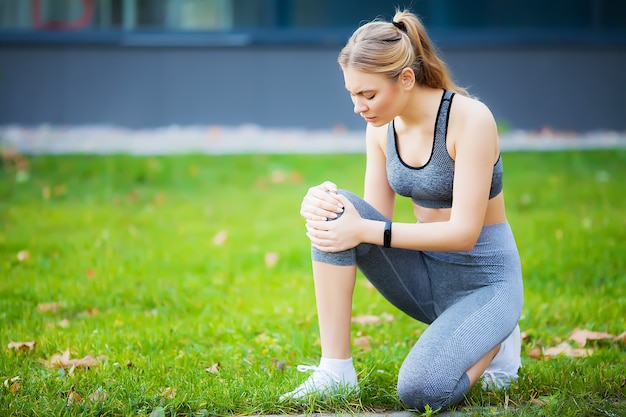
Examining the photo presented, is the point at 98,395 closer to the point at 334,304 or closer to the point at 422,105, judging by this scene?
the point at 334,304

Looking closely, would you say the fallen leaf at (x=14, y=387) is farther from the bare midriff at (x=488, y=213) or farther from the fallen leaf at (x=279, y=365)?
the bare midriff at (x=488, y=213)

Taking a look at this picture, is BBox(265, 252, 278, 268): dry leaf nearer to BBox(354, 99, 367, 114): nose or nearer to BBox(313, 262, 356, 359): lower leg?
BBox(313, 262, 356, 359): lower leg

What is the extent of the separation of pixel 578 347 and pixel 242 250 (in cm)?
234

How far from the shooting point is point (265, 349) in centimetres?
345

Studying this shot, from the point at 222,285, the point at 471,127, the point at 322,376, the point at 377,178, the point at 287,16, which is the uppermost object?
the point at 287,16

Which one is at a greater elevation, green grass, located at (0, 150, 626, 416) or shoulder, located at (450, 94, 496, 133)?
shoulder, located at (450, 94, 496, 133)

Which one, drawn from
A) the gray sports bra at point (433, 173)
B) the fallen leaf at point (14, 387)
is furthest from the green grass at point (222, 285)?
the gray sports bra at point (433, 173)

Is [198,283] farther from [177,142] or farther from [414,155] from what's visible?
[177,142]

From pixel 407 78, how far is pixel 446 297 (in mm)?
833

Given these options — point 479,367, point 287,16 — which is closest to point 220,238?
point 479,367

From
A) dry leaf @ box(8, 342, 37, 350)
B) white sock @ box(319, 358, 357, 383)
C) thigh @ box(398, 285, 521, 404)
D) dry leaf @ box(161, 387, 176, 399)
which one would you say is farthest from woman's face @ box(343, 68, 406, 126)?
dry leaf @ box(8, 342, 37, 350)

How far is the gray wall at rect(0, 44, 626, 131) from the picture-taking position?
915 cm

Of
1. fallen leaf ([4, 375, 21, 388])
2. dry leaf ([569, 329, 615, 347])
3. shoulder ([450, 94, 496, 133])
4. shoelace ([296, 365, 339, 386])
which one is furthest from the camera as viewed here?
dry leaf ([569, 329, 615, 347])

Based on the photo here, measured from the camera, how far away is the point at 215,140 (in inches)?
347
